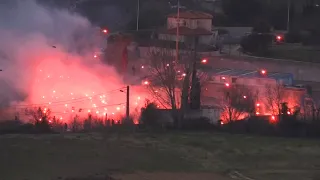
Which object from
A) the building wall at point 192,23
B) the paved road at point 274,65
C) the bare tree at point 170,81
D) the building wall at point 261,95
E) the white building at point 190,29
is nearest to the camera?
the bare tree at point 170,81

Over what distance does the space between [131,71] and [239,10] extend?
731 inches

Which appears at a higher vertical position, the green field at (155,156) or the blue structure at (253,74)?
the blue structure at (253,74)

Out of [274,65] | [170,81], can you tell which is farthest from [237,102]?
[274,65]

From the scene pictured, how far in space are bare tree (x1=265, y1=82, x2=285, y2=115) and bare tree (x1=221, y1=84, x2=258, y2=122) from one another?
0.57 meters

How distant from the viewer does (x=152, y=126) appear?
66.6 ft

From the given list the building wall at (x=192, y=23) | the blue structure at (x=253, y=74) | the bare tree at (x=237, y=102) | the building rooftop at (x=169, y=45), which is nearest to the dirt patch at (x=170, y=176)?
the bare tree at (x=237, y=102)

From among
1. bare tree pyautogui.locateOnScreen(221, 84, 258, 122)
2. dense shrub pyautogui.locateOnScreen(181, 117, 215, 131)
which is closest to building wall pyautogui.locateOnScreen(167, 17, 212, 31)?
bare tree pyautogui.locateOnScreen(221, 84, 258, 122)

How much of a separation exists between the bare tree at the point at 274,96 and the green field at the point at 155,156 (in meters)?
7.97

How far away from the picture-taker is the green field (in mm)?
13922

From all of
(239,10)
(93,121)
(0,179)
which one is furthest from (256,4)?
(0,179)

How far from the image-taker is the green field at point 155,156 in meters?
13.9

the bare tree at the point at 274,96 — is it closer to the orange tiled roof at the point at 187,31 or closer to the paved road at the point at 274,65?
the paved road at the point at 274,65

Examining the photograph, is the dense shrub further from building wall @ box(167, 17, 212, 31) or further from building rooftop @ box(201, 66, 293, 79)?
building wall @ box(167, 17, 212, 31)

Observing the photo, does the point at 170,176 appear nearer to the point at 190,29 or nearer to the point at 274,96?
the point at 274,96
